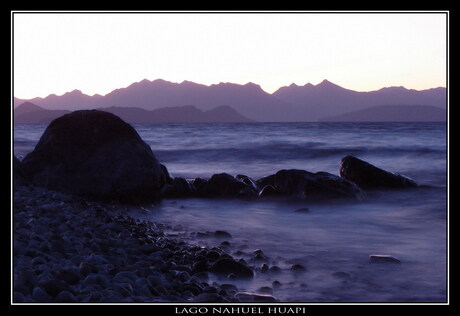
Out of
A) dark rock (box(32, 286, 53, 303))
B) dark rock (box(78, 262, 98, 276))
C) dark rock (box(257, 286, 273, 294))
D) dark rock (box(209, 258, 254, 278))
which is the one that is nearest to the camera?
dark rock (box(32, 286, 53, 303))

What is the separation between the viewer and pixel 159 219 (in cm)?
781

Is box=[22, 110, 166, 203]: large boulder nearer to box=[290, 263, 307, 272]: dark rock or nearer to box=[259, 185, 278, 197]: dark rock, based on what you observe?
box=[259, 185, 278, 197]: dark rock

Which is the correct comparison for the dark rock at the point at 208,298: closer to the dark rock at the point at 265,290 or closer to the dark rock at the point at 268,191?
the dark rock at the point at 265,290

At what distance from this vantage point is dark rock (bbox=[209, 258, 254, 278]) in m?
4.93

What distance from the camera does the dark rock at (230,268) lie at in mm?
4930

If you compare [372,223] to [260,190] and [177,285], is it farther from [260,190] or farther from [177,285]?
[177,285]

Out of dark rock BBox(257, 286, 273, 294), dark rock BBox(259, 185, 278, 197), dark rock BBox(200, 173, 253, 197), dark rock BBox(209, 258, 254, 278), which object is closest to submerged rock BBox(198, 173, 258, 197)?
dark rock BBox(200, 173, 253, 197)

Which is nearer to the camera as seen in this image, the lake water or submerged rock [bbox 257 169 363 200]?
the lake water

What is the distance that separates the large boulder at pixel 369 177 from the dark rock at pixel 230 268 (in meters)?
6.21

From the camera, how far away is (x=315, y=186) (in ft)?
31.4

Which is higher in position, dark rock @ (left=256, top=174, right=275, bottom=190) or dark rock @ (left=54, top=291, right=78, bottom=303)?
dark rock @ (left=256, top=174, right=275, bottom=190)

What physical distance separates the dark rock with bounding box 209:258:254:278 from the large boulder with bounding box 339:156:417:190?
621 cm

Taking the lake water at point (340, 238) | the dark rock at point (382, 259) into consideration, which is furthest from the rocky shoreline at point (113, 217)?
the dark rock at point (382, 259)

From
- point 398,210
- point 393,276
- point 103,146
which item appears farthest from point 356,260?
→ point 103,146
